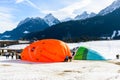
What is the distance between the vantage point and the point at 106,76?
22406 millimetres

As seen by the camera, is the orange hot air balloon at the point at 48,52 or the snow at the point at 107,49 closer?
the orange hot air balloon at the point at 48,52

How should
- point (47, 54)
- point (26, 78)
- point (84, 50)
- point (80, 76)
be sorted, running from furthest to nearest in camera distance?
point (84, 50)
point (47, 54)
point (80, 76)
point (26, 78)

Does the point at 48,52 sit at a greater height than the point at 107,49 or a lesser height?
greater

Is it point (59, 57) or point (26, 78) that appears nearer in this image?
point (26, 78)

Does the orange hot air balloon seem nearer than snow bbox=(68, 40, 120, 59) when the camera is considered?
Yes

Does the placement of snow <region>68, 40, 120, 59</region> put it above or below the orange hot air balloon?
below

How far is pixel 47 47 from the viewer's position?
1304 inches

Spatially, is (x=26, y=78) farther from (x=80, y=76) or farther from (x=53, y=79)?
(x=80, y=76)

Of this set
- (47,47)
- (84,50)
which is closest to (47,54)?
(47,47)

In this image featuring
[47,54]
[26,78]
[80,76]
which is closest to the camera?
[26,78]

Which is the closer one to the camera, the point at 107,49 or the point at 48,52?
the point at 48,52

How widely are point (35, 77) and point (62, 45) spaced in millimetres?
13778

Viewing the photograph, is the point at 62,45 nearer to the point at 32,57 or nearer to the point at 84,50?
the point at 32,57

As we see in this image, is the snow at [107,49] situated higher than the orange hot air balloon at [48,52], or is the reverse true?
the orange hot air balloon at [48,52]
